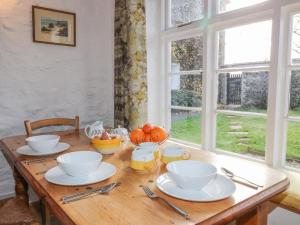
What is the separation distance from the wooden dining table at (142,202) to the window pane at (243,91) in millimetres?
752

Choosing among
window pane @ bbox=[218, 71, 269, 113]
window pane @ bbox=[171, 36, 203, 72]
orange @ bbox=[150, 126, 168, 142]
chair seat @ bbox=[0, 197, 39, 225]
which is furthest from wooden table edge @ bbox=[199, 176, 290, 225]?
window pane @ bbox=[171, 36, 203, 72]

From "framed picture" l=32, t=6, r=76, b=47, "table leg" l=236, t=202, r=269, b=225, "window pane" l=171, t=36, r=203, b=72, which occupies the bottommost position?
"table leg" l=236, t=202, r=269, b=225

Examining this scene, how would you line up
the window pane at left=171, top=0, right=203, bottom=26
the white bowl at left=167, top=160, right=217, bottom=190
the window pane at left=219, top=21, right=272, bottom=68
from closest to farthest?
1. the white bowl at left=167, top=160, right=217, bottom=190
2. the window pane at left=219, top=21, right=272, bottom=68
3. the window pane at left=171, top=0, right=203, bottom=26

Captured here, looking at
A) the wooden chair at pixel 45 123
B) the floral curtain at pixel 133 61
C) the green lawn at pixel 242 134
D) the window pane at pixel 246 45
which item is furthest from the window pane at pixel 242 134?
the wooden chair at pixel 45 123

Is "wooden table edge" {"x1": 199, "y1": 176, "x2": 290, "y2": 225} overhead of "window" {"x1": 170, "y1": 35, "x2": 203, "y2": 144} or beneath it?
beneath

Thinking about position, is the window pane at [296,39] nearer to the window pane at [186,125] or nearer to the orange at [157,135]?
the window pane at [186,125]

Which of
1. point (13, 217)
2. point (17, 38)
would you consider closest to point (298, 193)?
point (13, 217)

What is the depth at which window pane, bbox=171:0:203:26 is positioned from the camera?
2139 mm

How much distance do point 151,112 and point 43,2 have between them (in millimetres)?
1370

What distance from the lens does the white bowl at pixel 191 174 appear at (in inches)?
31.3

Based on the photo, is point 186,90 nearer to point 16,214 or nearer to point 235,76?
point 235,76

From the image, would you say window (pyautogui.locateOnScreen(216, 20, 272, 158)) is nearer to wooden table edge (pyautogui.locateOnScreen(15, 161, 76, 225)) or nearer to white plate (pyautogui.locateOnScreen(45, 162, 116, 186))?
white plate (pyautogui.locateOnScreen(45, 162, 116, 186))

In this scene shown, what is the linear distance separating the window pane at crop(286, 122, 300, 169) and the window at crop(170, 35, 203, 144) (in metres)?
0.72

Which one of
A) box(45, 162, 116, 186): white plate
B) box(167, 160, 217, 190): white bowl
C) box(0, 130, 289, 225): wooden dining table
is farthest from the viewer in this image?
box(45, 162, 116, 186): white plate
